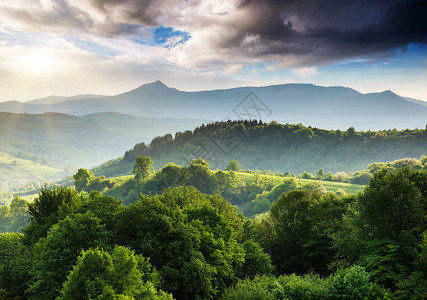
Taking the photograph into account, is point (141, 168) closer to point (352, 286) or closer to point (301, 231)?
point (301, 231)

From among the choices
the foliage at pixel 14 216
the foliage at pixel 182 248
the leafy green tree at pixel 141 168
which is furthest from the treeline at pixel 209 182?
the foliage at pixel 182 248

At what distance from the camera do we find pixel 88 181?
549ft

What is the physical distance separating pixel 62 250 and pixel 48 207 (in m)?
21.9

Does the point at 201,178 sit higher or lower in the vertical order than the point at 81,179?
higher

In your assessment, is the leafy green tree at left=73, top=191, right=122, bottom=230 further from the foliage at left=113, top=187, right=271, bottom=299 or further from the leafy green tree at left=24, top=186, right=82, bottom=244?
the leafy green tree at left=24, top=186, right=82, bottom=244

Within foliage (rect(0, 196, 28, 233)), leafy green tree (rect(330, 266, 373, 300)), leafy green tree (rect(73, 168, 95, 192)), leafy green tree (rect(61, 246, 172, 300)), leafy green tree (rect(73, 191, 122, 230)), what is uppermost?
leafy green tree (rect(73, 191, 122, 230))

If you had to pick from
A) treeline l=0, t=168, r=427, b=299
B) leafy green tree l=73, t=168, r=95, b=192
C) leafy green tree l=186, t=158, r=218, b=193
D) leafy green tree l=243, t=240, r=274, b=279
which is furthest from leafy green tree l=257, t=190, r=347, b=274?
leafy green tree l=73, t=168, r=95, b=192

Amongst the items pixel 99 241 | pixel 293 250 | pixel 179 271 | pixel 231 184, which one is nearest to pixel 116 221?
pixel 99 241

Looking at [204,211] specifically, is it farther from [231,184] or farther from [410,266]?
[231,184]

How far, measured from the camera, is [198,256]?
2794cm

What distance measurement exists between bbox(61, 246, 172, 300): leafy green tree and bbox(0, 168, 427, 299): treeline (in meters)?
0.07

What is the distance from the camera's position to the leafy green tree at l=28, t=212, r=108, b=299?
24797 millimetres

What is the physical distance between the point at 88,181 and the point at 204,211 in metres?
151

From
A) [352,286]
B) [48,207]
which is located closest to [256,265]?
[352,286]
